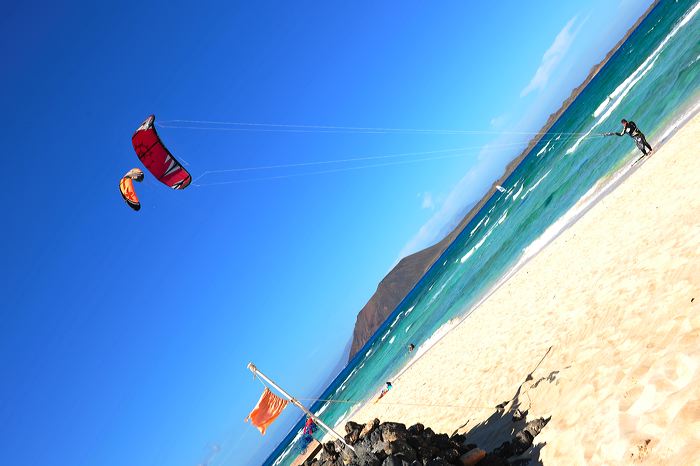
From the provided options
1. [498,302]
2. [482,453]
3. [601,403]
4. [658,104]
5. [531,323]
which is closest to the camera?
[601,403]

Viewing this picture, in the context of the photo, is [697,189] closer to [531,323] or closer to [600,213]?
[531,323]

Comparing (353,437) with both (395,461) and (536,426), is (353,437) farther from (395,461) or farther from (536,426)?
(536,426)

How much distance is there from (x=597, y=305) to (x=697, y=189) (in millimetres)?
3639

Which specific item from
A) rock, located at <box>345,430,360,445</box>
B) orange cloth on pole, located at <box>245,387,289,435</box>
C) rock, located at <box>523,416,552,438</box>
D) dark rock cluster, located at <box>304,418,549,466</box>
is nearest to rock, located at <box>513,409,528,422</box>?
dark rock cluster, located at <box>304,418,549,466</box>

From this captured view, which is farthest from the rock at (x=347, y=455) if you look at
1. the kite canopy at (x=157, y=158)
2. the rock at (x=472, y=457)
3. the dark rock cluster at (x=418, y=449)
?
the kite canopy at (x=157, y=158)

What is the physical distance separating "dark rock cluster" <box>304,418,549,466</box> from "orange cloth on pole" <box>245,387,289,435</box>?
1.90m

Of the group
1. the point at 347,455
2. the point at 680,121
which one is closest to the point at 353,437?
the point at 347,455

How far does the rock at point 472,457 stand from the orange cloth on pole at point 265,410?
4380 mm

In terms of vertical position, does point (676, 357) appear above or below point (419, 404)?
above

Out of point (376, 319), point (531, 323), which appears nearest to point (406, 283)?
point (376, 319)

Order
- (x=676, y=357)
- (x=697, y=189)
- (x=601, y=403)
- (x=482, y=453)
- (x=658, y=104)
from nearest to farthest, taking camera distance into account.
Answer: (x=676, y=357)
(x=601, y=403)
(x=482, y=453)
(x=697, y=189)
(x=658, y=104)

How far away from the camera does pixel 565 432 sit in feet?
22.1

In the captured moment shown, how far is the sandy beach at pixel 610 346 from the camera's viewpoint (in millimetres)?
5492

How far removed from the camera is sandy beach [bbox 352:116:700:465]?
5.49 metres
